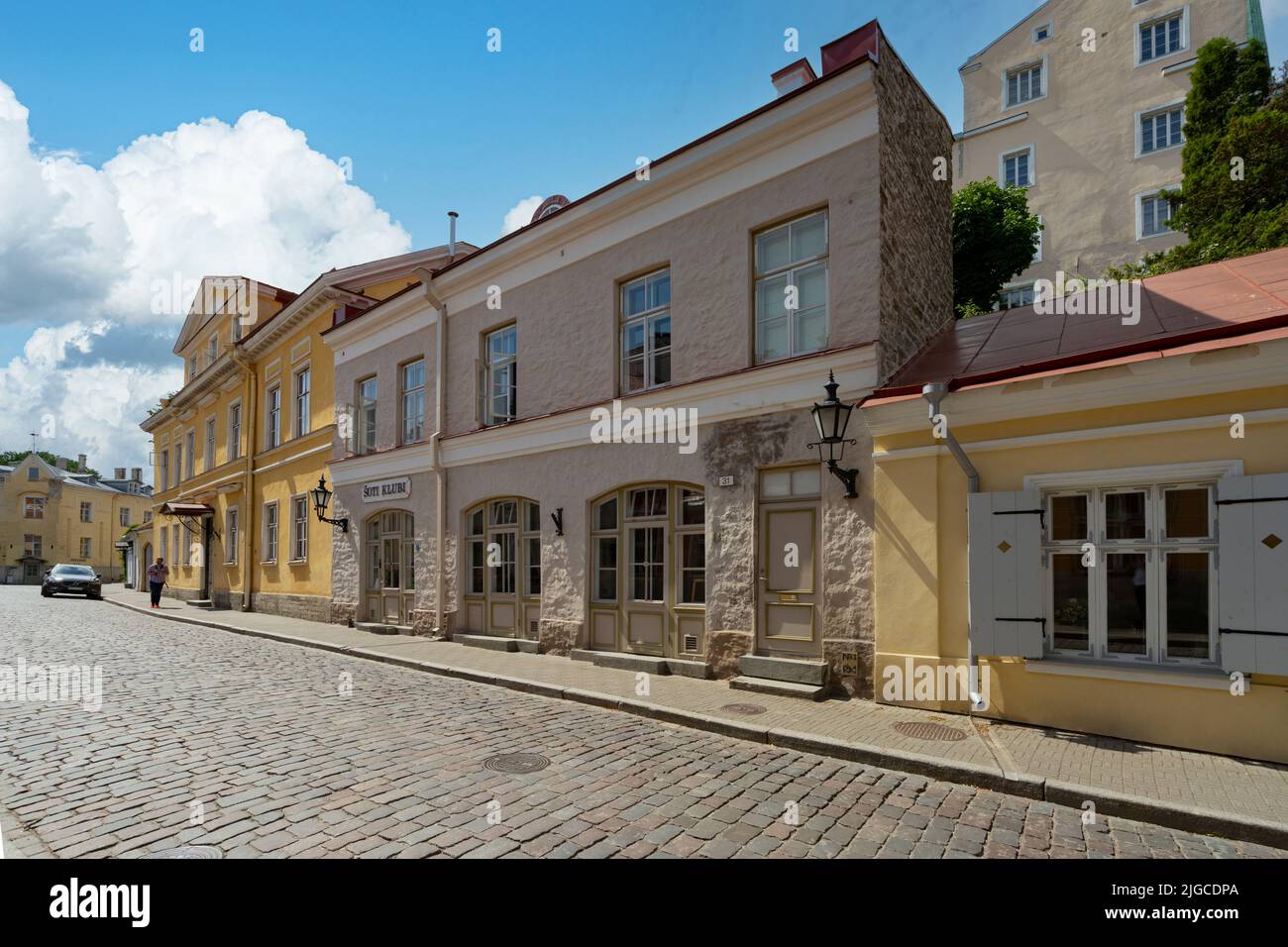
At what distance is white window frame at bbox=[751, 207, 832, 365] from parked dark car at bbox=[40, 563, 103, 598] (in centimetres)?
3305

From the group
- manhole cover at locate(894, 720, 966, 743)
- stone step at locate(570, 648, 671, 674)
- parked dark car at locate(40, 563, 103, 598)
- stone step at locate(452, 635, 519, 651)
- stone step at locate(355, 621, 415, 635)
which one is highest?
manhole cover at locate(894, 720, 966, 743)

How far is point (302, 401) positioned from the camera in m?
19.8

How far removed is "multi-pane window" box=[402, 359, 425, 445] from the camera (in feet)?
50.8

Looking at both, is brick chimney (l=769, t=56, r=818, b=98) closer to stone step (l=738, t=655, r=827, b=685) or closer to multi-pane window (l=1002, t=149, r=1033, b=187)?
stone step (l=738, t=655, r=827, b=685)

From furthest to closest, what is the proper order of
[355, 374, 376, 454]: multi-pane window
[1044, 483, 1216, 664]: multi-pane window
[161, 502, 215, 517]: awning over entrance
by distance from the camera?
1. [161, 502, 215, 517]: awning over entrance
2. [355, 374, 376, 454]: multi-pane window
3. [1044, 483, 1216, 664]: multi-pane window

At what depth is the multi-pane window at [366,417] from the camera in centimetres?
1697

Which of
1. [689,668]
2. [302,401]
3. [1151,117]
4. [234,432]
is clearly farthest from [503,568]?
[1151,117]

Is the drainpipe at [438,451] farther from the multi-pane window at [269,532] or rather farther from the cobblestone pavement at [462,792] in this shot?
the multi-pane window at [269,532]

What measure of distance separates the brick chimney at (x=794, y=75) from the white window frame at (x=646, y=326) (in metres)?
3.26

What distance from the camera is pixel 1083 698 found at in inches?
267

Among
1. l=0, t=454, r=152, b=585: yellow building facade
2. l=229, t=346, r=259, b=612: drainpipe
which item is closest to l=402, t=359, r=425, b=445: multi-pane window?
l=229, t=346, r=259, b=612: drainpipe

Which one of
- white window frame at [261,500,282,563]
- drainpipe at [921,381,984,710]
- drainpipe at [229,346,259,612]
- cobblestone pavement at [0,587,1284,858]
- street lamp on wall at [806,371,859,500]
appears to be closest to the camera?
cobblestone pavement at [0,587,1284,858]

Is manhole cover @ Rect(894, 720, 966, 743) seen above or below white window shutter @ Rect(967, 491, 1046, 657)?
below
